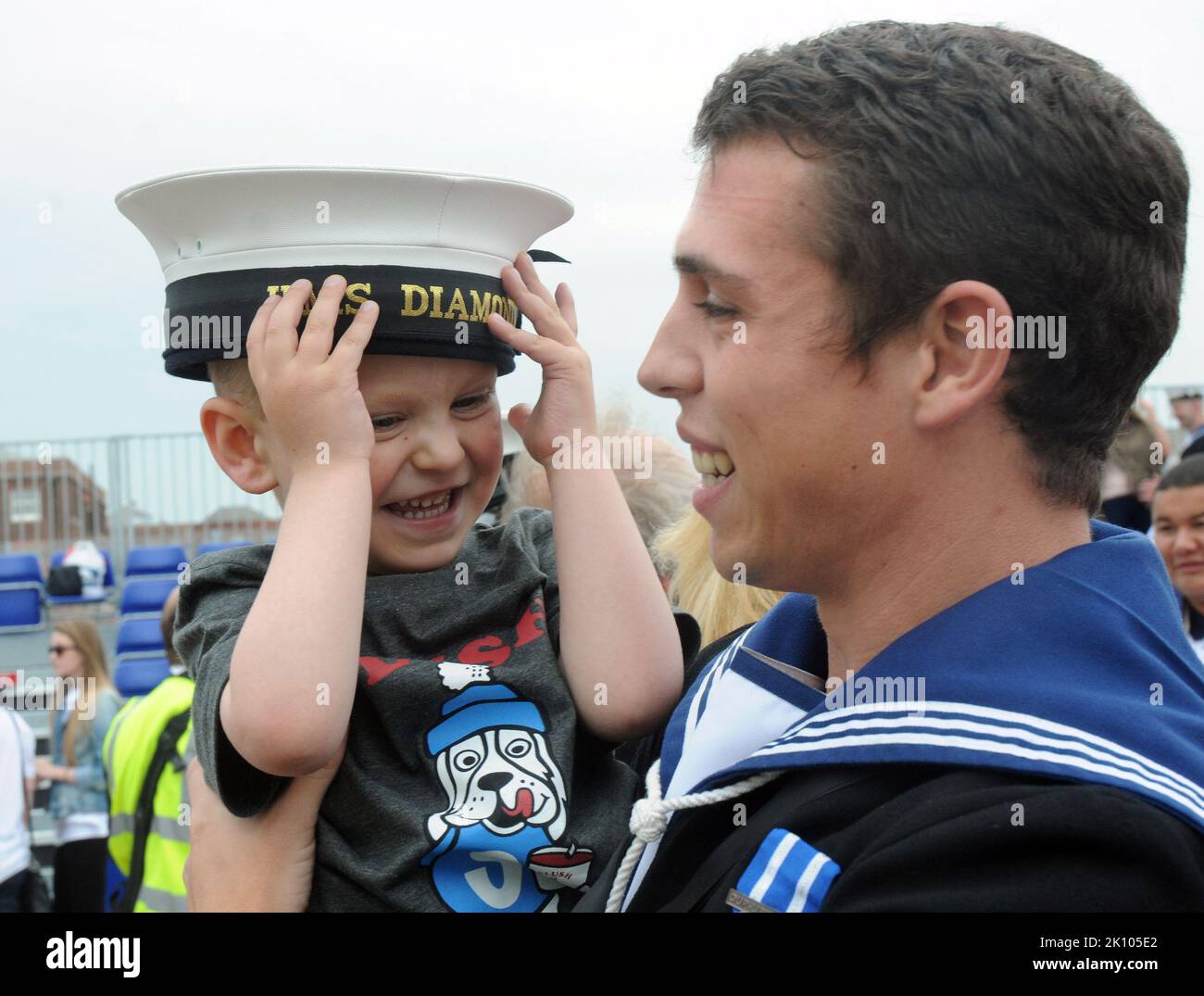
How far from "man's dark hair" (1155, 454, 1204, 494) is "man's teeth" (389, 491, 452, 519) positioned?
11.5 ft

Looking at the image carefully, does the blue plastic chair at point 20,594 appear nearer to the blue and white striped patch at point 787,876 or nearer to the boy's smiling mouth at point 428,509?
the boy's smiling mouth at point 428,509

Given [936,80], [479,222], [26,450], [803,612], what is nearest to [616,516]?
[803,612]

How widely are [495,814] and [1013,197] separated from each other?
1108 mm

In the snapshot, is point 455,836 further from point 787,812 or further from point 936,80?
point 936,80

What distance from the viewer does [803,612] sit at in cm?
196

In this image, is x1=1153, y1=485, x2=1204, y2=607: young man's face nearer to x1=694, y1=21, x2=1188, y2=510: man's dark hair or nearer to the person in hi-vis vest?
x1=694, y1=21, x2=1188, y2=510: man's dark hair

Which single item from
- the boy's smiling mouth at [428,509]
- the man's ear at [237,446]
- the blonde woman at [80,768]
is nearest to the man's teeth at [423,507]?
the boy's smiling mouth at [428,509]

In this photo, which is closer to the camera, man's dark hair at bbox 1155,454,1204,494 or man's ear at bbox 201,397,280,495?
man's ear at bbox 201,397,280,495

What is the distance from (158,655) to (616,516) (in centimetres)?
730

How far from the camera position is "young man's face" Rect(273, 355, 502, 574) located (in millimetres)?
1957

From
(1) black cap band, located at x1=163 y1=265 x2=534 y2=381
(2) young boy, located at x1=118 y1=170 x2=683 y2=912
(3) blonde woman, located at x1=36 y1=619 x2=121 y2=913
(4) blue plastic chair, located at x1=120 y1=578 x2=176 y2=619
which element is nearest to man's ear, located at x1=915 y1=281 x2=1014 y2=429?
(2) young boy, located at x1=118 y1=170 x2=683 y2=912

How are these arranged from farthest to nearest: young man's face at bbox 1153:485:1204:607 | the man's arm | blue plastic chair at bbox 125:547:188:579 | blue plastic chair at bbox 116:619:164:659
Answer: blue plastic chair at bbox 125:547:188:579 → blue plastic chair at bbox 116:619:164:659 → young man's face at bbox 1153:485:1204:607 → the man's arm

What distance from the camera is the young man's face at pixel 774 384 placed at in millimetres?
1623

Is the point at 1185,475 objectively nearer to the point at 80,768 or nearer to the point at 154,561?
the point at 80,768
